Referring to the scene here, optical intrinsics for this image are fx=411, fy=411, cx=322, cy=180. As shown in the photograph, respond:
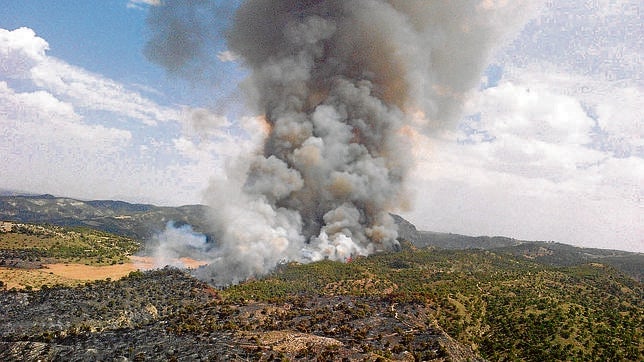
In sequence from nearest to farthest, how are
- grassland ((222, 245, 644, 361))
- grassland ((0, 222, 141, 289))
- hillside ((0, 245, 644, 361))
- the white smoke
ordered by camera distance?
hillside ((0, 245, 644, 361)) < grassland ((222, 245, 644, 361)) < grassland ((0, 222, 141, 289)) < the white smoke

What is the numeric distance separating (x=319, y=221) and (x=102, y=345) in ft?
238

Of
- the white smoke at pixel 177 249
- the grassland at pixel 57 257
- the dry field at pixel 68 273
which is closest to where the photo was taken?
the dry field at pixel 68 273

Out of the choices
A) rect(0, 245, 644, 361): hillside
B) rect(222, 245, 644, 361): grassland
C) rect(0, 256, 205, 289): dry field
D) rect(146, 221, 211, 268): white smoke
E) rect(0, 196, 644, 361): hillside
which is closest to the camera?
rect(0, 245, 644, 361): hillside

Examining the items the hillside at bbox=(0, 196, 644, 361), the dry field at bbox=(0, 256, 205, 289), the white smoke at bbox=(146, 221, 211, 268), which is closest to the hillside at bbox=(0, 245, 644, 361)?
the hillside at bbox=(0, 196, 644, 361)

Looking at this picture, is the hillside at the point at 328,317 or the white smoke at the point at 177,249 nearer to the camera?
the hillside at the point at 328,317

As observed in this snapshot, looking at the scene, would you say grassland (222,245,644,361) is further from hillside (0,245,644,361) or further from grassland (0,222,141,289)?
grassland (0,222,141,289)

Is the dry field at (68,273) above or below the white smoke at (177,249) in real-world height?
below

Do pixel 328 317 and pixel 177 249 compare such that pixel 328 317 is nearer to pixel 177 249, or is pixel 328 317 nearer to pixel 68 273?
pixel 68 273

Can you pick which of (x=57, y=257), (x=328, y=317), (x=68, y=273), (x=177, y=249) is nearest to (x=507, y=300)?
(x=328, y=317)

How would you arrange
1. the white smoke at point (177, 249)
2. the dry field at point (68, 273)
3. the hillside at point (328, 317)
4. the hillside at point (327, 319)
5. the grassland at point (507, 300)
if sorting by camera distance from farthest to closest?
the white smoke at point (177, 249)
the dry field at point (68, 273)
the grassland at point (507, 300)
the hillside at point (328, 317)
the hillside at point (327, 319)

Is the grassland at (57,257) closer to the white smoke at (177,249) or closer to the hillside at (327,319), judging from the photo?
the white smoke at (177,249)

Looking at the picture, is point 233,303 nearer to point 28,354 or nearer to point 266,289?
point 266,289

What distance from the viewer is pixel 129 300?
4797cm

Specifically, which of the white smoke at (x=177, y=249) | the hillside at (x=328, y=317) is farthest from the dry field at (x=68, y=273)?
the white smoke at (x=177, y=249)
